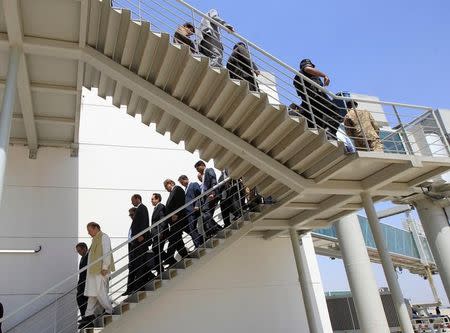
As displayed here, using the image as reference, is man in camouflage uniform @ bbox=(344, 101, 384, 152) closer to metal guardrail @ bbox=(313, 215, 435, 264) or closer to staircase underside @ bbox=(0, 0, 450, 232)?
staircase underside @ bbox=(0, 0, 450, 232)

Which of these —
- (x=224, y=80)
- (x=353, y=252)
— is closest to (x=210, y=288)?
(x=353, y=252)

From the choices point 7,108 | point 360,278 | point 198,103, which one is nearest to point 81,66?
point 7,108

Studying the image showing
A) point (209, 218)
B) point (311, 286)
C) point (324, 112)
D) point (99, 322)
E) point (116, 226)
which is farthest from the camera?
point (311, 286)

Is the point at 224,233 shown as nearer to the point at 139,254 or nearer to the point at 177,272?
the point at 177,272

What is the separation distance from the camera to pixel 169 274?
6035 mm

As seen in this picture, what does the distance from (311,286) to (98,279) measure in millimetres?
4978

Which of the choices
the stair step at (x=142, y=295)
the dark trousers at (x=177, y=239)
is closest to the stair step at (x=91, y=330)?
the stair step at (x=142, y=295)

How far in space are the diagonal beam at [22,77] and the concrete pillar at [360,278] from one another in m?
7.27

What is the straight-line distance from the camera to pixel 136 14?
16.6 ft

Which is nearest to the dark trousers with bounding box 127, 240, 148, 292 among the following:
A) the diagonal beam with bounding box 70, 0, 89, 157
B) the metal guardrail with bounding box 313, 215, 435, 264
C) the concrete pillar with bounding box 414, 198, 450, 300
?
the diagonal beam with bounding box 70, 0, 89, 157

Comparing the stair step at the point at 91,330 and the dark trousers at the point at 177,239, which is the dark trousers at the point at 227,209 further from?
the stair step at the point at 91,330

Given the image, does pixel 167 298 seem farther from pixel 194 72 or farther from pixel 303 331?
pixel 194 72

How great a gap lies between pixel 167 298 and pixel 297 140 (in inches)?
157

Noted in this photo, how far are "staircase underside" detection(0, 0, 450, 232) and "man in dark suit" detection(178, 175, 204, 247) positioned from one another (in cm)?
54
